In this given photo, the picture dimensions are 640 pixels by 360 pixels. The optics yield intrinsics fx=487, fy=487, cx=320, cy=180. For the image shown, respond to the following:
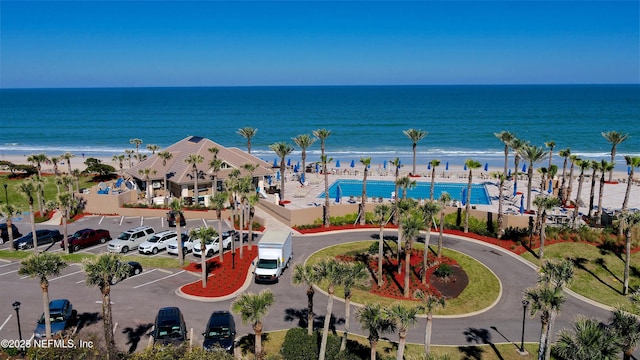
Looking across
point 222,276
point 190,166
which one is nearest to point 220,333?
point 222,276

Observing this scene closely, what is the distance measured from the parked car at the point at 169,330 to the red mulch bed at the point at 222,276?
17.6ft

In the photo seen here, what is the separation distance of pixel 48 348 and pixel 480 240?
31.4m

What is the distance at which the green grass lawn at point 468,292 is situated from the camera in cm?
2841

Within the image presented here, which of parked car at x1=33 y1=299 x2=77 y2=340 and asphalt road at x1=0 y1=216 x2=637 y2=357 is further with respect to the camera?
asphalt road at x1=0 y1=216 x2=637 y2=357

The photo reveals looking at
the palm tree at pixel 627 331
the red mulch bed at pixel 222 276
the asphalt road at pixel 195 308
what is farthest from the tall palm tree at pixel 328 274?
the palm tree at pixel 627 331

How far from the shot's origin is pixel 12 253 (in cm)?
3559

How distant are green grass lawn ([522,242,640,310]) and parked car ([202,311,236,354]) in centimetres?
2000

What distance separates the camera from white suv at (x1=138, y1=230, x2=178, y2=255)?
36031 millimetres

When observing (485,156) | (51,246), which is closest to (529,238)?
(51,246)

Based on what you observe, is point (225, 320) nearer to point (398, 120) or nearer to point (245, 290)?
point (245, 290)

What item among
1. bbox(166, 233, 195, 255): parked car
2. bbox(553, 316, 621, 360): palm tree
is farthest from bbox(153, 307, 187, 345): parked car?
bbox(553, 316, 621, 360): palm tree

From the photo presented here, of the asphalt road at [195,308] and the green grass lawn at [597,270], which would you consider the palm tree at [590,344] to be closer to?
the asphalt road at [195,308]

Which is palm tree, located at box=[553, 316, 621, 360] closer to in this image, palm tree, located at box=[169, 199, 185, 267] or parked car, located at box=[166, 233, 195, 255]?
palm tree, located at box=[169, 199, 185, 267]

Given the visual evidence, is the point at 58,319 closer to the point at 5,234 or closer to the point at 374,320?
the point at 374,320
